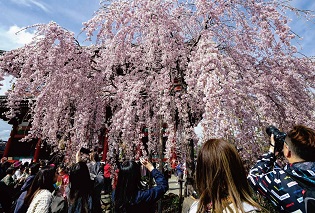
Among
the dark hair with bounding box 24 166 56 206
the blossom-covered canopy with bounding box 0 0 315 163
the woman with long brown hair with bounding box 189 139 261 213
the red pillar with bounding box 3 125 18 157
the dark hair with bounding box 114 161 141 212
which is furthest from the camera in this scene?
the red pillar with bounding box 3 125 18 157

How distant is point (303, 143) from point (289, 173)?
0.25 meters

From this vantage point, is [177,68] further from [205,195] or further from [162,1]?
[205,195]

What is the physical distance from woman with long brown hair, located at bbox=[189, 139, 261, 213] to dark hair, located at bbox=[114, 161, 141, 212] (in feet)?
3.76

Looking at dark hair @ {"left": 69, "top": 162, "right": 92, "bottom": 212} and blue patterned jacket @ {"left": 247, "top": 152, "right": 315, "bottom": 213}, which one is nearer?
blue patterned jacket @ {"left": 247, "top": 152, "right": 315, "bottom": 213}

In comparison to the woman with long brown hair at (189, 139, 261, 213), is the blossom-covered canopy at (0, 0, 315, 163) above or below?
above

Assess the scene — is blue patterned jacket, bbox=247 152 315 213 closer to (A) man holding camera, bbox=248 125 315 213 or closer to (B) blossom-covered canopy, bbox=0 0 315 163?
(A) man holding camera, bbox=248 125 315 213

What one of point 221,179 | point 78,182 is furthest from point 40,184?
point 221,179

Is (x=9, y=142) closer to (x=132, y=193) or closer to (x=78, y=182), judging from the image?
(x=78, y=182)

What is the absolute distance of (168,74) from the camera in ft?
17.8

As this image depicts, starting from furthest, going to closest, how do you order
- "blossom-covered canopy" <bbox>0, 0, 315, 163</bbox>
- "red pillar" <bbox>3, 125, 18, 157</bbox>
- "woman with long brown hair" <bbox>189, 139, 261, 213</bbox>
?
"red pillar" <bbox>3, 125, 18, 157</bbox>
"blossom-covered canopy" <bbox>0, 0, 315, 163</bbox>
"woman with long brown hair" <bbox>189, 139, 261, 213</bbox>

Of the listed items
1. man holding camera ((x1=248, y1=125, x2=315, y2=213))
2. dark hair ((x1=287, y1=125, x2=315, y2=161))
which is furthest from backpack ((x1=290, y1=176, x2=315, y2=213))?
dark hair ((x1=287, y1=125, x2=315, y2=161))

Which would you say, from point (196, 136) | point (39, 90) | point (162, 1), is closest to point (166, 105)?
point (196, 136)

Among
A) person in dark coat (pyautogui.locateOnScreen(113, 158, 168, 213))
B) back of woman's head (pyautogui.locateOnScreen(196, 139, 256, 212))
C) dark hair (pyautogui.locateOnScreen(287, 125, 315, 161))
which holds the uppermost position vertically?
dark hair (pyautogui.locateOnScreen(287, 125, 315, 161))

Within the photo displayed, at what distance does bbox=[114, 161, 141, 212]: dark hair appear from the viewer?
86.4 inches
